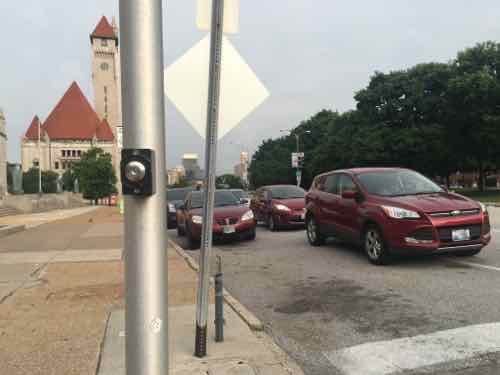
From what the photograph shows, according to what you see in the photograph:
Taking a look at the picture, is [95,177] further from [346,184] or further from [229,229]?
[346,184]

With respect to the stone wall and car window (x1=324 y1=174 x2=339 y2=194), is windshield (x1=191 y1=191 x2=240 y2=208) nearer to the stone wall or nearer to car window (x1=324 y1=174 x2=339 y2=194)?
car window (x1=324 y1=174 x2=339 y2=194)

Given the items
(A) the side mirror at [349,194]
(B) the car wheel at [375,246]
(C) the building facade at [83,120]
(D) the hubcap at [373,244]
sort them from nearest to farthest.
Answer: (B) the car wheel at [375,246] → (D) the hubcap at [373,244] → (A) the side mirror at [349,194] → (C) the building facade at [83,120]

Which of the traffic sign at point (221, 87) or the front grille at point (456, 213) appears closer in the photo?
the traffic sign at point (221, 87)

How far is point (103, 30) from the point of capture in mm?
111438

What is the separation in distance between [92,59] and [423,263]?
115 metres

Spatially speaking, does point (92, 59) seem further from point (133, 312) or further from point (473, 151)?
point (133, 312)

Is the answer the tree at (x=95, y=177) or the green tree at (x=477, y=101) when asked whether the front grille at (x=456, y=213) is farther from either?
the tree at (x=95, y=177)

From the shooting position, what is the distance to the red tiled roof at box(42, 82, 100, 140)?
107 meters

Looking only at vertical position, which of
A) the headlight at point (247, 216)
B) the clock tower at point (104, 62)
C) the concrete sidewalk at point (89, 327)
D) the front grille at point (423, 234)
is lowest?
the concrete sidewalk at point (89, 327)

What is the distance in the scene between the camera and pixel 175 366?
356cm

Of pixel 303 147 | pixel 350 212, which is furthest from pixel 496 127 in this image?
pixel 303 147

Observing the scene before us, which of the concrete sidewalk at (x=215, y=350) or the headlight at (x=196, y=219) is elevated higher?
the headlight at (x=196, y=219)

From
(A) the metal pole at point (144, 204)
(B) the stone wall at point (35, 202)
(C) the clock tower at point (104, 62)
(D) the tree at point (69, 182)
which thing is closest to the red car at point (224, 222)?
(A) the metal pole at point (144, 204)

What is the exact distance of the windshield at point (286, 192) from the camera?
14921 millimetres
